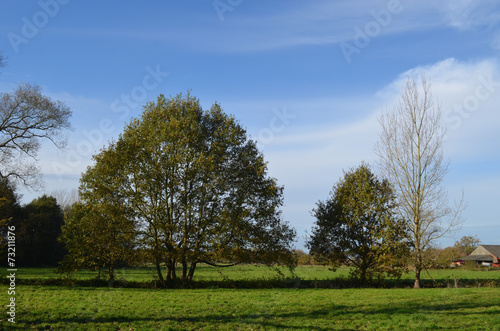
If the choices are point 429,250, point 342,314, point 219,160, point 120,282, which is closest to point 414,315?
point 342,314

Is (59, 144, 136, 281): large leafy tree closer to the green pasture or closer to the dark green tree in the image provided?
the green pasture

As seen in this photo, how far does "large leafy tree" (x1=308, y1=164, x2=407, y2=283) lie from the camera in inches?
1174

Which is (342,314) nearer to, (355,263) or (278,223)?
(278,223)

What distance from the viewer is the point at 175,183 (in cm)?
2492

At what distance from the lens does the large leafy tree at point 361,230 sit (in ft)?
97.9

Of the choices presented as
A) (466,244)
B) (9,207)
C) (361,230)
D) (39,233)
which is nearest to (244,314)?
(361,230)

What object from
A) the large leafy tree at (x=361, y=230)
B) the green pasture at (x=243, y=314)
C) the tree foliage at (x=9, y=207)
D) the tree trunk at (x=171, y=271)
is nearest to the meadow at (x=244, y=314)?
the green pasture at (x=243, y=314)

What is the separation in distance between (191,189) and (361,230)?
15804 millimetres

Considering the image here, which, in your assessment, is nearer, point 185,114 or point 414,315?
point 414,315

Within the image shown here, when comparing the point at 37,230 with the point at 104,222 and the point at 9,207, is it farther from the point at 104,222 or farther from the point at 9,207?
the point at 104,222

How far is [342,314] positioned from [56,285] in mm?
19911

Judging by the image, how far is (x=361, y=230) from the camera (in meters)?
31.3

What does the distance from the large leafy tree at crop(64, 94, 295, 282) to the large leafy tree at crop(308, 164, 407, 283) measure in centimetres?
705

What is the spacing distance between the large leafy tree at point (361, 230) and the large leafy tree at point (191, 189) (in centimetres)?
705
